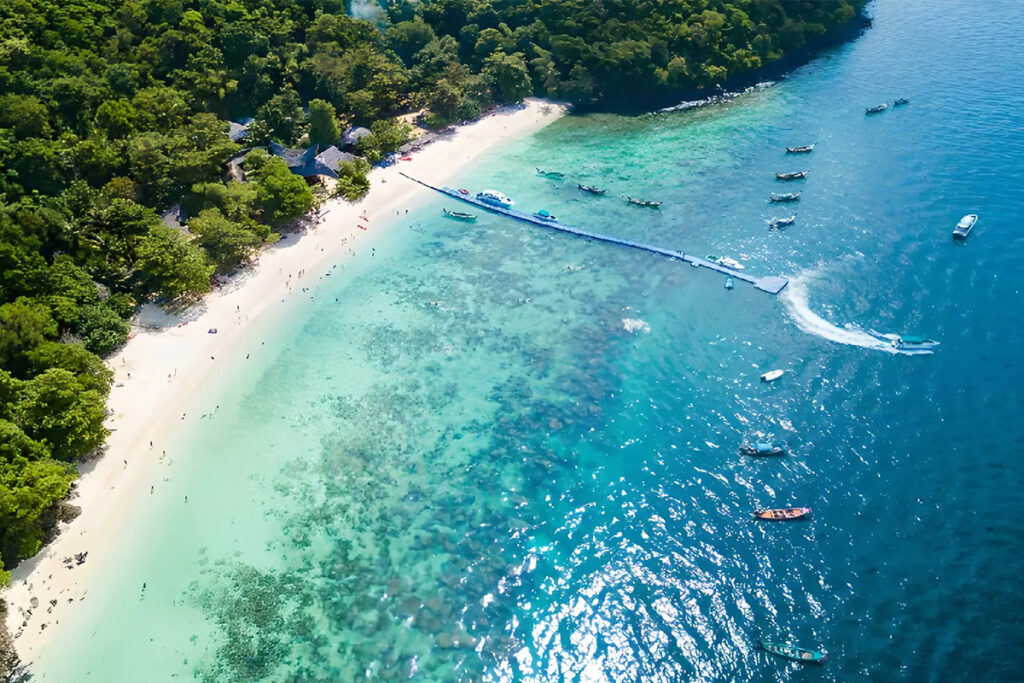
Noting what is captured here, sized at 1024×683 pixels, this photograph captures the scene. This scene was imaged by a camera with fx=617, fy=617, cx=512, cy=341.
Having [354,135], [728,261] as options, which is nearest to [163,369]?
[354,135]

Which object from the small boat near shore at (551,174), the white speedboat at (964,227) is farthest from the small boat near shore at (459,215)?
the white speedboat at (964,227)

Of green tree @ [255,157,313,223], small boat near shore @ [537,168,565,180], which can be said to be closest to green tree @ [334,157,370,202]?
green tree @ [255,157,313,223]

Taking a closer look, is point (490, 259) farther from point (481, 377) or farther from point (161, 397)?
point (161, 397)

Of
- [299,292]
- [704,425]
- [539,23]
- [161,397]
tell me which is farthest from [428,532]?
[539,23]

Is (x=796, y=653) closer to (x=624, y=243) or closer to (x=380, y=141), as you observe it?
(x=624, y=243)

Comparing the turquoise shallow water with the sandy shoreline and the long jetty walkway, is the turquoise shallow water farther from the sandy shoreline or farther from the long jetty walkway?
the sandy shoreline

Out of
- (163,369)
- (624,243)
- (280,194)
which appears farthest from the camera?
(624,243)

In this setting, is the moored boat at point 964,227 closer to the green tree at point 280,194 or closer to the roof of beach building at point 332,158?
the green tree at point 280,194
